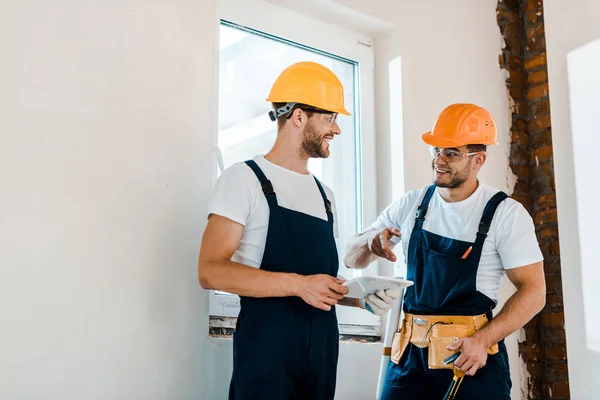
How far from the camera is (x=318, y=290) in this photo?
1.87 metres

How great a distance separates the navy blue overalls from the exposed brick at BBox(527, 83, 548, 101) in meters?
1.31

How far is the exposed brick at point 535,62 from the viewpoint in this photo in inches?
136

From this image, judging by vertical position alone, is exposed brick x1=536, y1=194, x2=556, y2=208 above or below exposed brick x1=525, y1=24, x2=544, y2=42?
below

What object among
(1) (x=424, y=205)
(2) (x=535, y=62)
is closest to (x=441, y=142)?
(1) (x=424, y=205)

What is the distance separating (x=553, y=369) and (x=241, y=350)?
6.18 feet

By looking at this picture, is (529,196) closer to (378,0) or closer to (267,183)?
(378,0)

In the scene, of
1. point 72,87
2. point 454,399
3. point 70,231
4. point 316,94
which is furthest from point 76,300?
point 454,399

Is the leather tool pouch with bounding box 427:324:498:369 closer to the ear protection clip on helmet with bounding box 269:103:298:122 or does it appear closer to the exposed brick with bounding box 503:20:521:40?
the ear protection clip on helmet with bounding box 269:103:298:122

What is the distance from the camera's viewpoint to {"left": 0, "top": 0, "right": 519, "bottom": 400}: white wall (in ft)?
6.14

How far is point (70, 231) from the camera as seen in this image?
1959mm

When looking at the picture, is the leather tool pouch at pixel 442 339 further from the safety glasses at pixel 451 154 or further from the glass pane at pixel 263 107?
the glass pane at pixel 263 107

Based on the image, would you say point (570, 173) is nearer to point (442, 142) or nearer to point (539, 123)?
point (539, 123)

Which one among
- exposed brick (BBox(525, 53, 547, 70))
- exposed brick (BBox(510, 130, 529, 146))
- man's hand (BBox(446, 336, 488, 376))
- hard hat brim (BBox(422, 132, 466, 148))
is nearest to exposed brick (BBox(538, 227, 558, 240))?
exposed brick (BBox(510, 130, 529, 146))

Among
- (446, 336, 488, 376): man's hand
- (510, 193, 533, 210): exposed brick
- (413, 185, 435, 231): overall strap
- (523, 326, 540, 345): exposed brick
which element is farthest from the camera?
(510, 193, 533, 210): exposed brick
